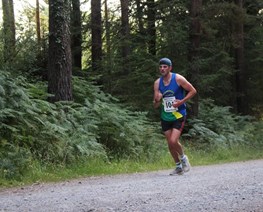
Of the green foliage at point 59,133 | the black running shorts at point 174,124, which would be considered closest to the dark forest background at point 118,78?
the green foliage at point 59,133

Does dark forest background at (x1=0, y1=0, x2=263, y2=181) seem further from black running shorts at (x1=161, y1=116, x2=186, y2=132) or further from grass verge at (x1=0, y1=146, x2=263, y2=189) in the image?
black running shorts at (x1=161, y1=116, x2=186, y2=132)

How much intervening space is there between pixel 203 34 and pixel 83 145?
965cm

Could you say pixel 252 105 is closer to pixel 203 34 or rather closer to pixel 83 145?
pixel 203 34

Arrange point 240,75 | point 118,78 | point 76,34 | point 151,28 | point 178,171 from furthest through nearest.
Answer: point 240,75, point 76,34, point 151,28, point 118,78, point 178,171

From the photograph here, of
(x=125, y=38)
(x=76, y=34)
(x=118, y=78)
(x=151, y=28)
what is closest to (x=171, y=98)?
(x=118, y=78)

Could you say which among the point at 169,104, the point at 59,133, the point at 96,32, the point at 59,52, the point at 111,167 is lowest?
the point at 111,167

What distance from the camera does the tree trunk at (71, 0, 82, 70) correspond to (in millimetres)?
20703

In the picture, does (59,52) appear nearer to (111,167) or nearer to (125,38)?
(111,167)

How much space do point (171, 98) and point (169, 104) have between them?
0.39 ft

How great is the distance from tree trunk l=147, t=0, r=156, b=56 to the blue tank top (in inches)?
457

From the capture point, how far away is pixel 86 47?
2117 cm

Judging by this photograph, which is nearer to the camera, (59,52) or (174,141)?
(174,141)

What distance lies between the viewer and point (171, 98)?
323 inches

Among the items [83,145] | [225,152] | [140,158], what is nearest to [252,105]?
[225,152]
